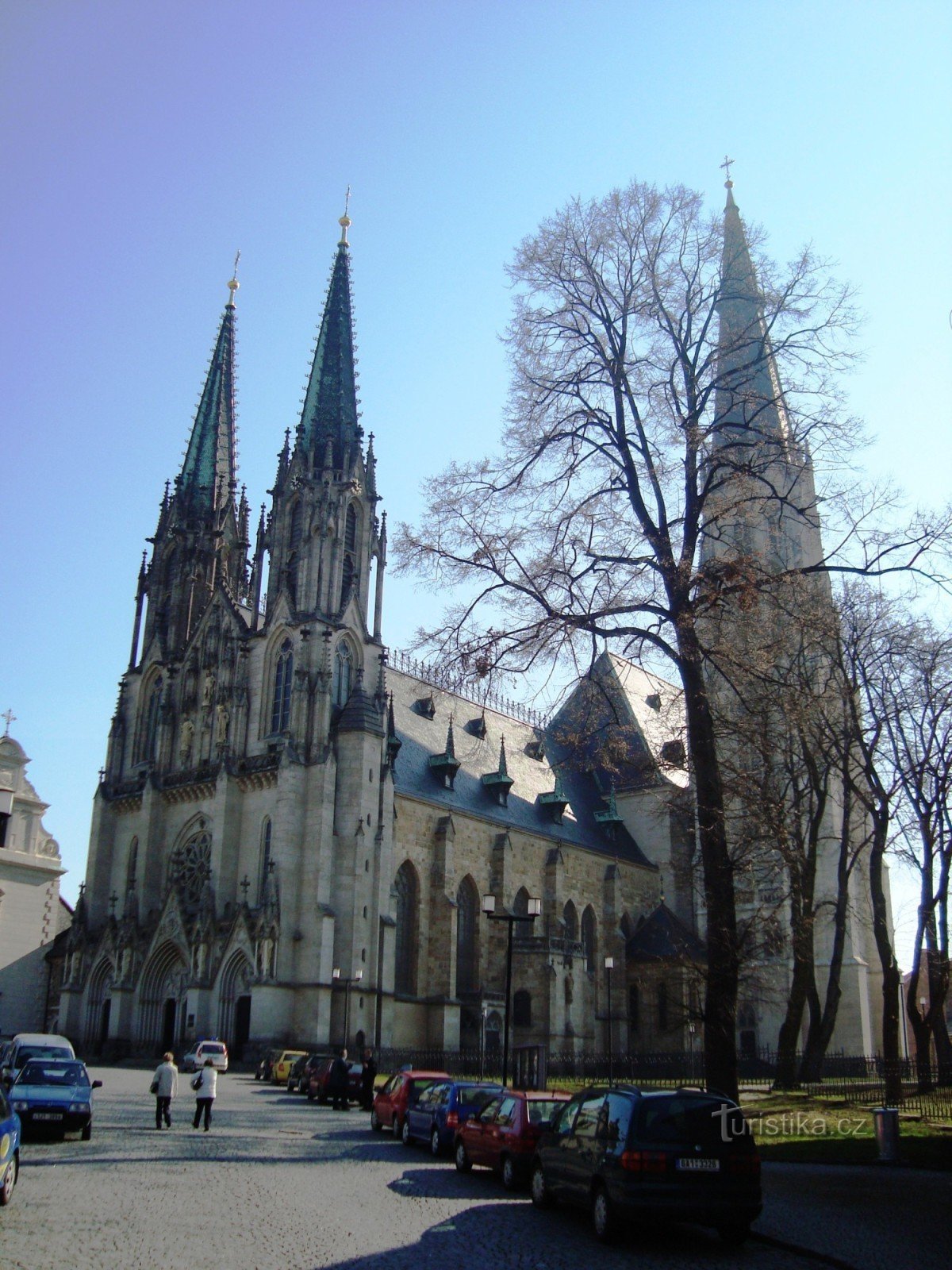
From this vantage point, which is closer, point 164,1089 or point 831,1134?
point 164,1089

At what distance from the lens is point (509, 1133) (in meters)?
15.8

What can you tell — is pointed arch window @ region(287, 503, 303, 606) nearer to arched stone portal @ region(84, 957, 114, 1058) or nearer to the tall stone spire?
arched stone portal @ region(84, 957, 114, 1058)

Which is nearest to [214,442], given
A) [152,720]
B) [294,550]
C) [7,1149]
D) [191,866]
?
[294,550]

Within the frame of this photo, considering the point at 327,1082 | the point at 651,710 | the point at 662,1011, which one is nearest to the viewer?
the point at 327,1082

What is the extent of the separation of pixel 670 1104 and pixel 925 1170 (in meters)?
7.64

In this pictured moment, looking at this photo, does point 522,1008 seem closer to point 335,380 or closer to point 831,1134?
point 831,1134

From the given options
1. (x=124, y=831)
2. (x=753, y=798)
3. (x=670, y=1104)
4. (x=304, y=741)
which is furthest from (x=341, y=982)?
(x=670, y=1104)

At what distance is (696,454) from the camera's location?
20156 mm

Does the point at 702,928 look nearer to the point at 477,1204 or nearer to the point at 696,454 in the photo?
the point at 696,454

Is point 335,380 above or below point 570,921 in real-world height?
above

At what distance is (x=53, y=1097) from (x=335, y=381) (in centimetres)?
4152

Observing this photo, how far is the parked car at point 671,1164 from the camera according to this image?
37.3ft

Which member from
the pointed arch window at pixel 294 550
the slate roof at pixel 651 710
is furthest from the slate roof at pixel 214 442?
the slate roof at pixel 651 710

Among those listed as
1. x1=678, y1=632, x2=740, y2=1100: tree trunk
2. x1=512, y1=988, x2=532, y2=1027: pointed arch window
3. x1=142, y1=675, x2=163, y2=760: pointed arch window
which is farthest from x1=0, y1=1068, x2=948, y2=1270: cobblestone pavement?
x1=142, y1=675, x2=163, y2=760: pointed arch window
